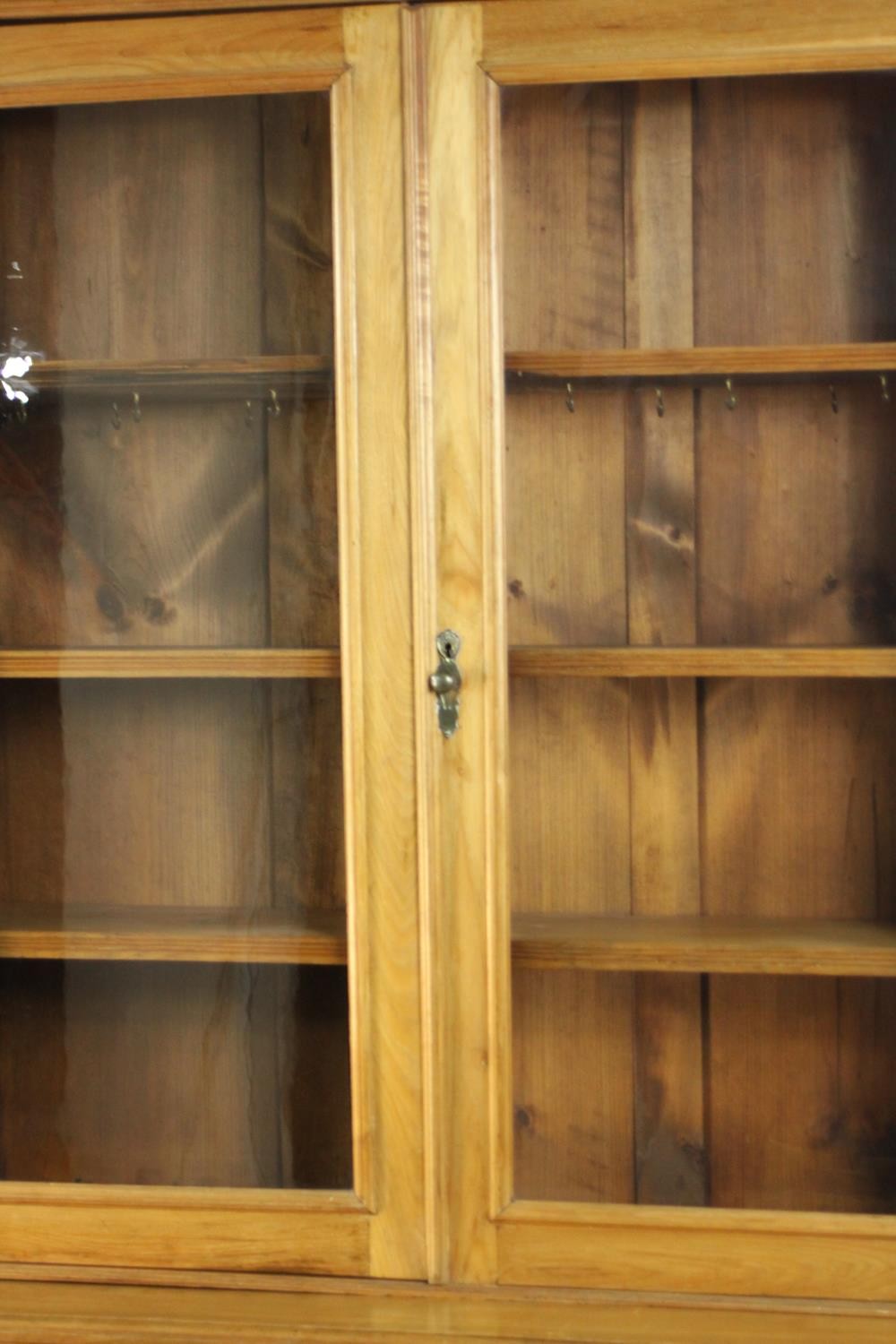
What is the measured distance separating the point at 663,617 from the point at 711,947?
331 millimetres

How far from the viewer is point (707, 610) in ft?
4.65

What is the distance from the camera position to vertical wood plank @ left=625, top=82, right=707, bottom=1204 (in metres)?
1.38

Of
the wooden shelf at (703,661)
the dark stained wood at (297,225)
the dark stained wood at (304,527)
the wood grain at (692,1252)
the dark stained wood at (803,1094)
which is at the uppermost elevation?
the dark stained wood at (297,225)

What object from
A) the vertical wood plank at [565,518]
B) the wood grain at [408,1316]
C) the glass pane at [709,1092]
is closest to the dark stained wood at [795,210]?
the vertical wood plank at [565,518]

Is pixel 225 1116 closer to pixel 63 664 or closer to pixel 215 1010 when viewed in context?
pixel 215 1010

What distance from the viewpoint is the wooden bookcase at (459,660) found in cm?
133

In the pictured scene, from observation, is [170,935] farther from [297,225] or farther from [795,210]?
[795,210]

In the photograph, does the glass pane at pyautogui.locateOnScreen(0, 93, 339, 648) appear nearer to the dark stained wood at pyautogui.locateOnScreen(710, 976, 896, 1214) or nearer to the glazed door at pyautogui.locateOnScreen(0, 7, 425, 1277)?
the glazed door at pyautogui.locateOnScreen(0, 7, 425, 1277)

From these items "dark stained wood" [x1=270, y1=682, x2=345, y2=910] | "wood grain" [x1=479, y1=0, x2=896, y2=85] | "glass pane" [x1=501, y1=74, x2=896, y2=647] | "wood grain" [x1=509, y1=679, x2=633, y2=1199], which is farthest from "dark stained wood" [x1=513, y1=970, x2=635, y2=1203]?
"wood grain" [x1=479, y1=0, x2=896, y2=85]

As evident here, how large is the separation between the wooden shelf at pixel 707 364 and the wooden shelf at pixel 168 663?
332mm

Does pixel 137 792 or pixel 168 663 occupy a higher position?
pixel 168 663

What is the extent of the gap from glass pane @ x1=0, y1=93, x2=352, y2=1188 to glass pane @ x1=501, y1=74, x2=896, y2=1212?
197 millimetres

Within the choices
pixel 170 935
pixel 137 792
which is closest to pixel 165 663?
pixel 137 792

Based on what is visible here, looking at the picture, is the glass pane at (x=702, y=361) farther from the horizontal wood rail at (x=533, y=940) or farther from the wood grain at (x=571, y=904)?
the horizontal wood rail at (x=533, y=940)
